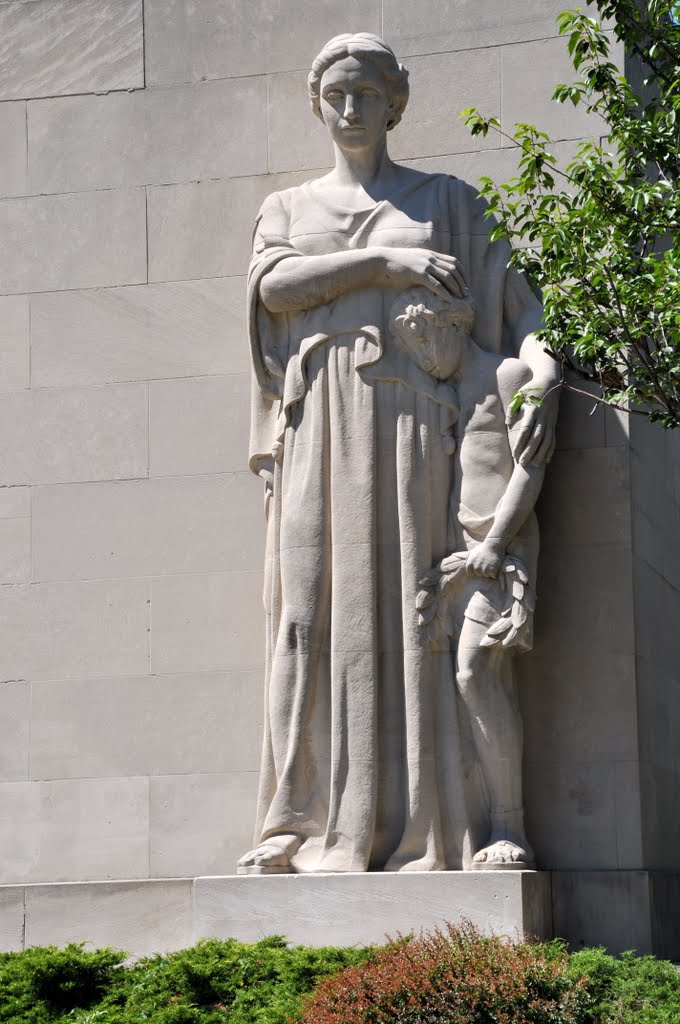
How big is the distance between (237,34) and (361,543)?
4908 mm

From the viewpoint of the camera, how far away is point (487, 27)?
1548 cm

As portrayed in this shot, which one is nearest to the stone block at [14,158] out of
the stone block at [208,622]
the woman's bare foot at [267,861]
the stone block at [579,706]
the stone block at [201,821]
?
the stone block at [208,622]

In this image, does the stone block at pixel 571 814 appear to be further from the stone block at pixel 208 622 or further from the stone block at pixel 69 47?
the stone block at pixel 69 47

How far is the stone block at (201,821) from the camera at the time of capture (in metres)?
14.8

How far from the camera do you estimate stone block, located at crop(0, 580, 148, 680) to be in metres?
15.4

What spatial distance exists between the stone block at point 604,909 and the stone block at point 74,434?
4.88 meters

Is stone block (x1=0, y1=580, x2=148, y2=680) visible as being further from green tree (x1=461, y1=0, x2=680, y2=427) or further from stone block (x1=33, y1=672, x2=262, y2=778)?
green tree (x1=461, y1=0, x2=680, y2=427)

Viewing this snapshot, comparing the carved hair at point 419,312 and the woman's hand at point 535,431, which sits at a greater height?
the carved hair at point 419,312

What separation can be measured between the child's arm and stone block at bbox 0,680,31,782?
417cm

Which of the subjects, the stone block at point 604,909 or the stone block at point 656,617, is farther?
the stone block at point 656,617

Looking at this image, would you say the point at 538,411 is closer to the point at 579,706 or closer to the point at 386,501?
the point at 386,501

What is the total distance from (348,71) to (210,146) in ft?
6.41

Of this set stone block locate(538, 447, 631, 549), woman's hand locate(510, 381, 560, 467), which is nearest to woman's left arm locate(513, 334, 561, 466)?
woman's hand locate(510, 381, 560, 467)

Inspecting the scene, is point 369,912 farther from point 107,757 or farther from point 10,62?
point 10,62
